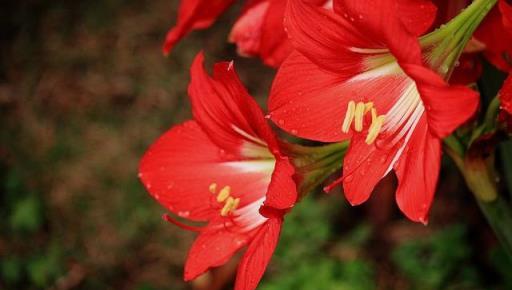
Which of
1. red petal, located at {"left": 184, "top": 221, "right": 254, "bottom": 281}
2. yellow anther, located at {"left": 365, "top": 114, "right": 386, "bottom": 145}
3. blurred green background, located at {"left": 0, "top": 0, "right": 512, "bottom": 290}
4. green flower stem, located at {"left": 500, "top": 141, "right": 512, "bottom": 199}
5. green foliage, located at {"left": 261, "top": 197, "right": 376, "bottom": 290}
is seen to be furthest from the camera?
blurred green background, located at {"left": 0, "top": 0, "right": 512, "bottom": 290}

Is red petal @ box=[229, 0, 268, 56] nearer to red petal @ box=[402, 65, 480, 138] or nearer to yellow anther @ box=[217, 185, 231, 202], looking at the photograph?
yellow anther @ box=[217, 185, 231, 202]

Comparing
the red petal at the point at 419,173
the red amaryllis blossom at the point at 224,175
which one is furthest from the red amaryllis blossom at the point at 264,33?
the red petal at the point at 419,173

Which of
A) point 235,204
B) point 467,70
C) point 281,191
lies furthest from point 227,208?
point 467,70

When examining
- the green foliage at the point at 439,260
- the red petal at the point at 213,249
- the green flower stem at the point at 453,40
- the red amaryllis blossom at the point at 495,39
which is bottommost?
the green foliage at the point at 439,260

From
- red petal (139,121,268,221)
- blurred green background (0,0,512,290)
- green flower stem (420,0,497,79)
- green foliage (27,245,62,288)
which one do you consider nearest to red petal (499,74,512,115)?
green flower stem (420,0,497,79)

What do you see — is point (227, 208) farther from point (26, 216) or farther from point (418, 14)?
point (26, 216)

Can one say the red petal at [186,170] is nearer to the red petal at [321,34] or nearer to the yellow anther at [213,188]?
the yellow anther at [213,188]

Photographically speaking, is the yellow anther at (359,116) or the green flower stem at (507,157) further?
the green flower stem at (507,157)
